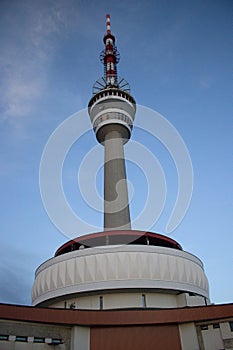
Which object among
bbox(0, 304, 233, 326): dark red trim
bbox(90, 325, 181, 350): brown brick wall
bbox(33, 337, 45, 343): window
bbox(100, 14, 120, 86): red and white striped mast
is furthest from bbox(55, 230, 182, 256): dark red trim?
bbox(100, 14, 120, 86): red and white striped mast

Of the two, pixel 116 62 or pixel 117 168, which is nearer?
pixel 117 168

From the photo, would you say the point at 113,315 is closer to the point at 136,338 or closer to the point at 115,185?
the point at 136,338

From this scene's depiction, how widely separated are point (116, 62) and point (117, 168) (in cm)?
1826

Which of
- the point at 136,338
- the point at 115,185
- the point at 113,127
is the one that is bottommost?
the point at 136,338

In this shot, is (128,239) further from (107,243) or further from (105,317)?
(105,317)

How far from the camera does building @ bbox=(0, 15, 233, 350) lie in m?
15.7

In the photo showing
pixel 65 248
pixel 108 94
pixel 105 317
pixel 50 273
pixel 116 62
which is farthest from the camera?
pixel 116 62

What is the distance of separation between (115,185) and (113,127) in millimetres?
8530

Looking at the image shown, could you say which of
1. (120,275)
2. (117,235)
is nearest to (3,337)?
(120,275)

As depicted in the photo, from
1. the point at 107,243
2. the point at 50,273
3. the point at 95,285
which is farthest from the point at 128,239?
the point at 50,273

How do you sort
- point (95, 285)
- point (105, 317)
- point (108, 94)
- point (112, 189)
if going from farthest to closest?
point (108, 94), point (112, 189), point (95, 285), point (105, 317)

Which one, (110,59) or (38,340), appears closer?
(38,340)

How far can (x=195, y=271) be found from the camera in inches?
966

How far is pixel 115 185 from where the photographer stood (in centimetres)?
3322
